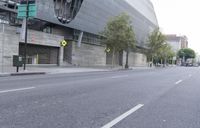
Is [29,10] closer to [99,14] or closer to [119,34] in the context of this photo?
[119,34]

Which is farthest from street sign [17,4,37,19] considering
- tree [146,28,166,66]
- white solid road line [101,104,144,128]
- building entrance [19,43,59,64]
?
tree [146,28,166,66]

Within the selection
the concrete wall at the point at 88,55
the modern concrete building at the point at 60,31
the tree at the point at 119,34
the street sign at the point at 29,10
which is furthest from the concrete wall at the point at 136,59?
the street sign at the point at 29,10

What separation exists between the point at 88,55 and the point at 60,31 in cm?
937

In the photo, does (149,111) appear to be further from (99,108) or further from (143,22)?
(143,22)

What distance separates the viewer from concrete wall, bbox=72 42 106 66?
55.8 meters

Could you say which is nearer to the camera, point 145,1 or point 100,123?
point 100,123

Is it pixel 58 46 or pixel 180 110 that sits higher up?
pixel 58 46

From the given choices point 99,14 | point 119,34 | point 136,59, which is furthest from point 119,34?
point 136,59

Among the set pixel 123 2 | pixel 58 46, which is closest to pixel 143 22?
pixel 123 2

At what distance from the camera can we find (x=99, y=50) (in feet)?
217

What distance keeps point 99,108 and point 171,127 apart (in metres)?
2.61

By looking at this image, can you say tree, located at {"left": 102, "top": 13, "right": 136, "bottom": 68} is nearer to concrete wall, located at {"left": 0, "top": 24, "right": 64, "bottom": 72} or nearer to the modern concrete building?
the modern concrete building

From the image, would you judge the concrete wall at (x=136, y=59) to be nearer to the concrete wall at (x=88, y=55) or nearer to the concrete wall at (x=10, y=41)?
the concrete wall at (x=88, y=55)

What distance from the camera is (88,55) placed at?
60.8 meters
